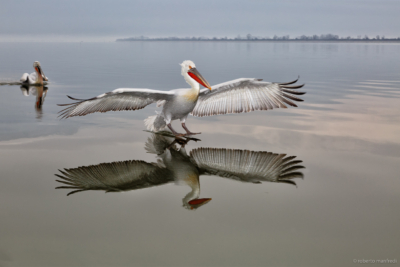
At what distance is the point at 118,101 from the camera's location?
318 inches

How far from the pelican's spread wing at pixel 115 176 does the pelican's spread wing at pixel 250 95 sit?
284cm

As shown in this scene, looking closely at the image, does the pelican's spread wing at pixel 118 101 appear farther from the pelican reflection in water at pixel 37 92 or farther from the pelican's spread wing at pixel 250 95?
the pelican reflection in water at pixel 37 92

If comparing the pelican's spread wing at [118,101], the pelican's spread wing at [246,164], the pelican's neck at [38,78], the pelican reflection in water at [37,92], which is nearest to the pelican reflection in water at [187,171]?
the pelican's spread wing at [246,164]

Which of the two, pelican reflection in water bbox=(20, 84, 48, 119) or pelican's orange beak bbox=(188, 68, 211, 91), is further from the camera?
pelican reflection in water bbox=(20, 84, 48, 119)

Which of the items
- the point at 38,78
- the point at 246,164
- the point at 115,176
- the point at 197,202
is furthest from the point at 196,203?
the point at 38,78

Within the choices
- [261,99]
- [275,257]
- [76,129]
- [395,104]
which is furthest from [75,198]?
[395,104]

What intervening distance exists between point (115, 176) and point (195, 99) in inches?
117

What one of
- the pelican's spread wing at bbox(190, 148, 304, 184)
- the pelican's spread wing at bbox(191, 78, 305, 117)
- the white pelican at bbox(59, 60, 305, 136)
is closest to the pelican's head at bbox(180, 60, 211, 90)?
the white pelican at bbox(59, 60, 305, 136)

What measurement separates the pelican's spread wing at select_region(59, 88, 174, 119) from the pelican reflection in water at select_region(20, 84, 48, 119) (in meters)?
3.65

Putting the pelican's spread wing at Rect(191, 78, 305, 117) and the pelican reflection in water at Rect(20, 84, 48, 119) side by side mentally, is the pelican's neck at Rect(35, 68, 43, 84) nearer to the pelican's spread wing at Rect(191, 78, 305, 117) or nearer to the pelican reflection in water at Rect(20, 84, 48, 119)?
the pelican reflection in water at Rect(20, 84, 48, 119)

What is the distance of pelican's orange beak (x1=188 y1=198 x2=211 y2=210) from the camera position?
488 centimetres

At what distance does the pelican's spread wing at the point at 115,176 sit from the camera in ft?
18.2

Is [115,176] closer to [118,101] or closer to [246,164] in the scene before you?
[246,164]

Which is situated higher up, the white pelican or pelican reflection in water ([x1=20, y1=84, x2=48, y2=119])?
pelican reflection in water ([x1=20, y1=84, x2=48, y2=119])
